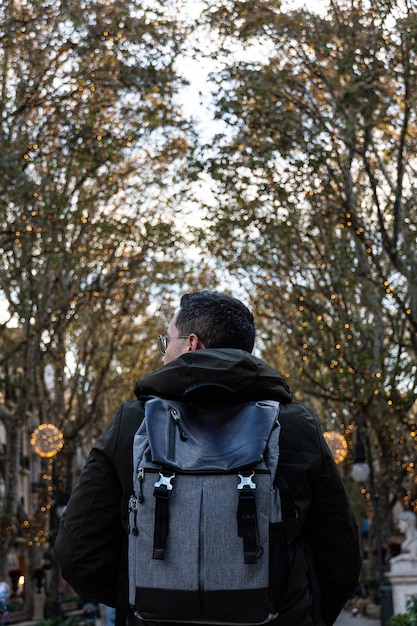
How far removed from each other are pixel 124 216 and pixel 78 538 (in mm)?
24365

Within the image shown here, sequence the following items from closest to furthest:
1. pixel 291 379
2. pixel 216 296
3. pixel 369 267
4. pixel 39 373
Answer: pixel 216 296
pixel 369 267
pixel 39 373
pixel 291 379

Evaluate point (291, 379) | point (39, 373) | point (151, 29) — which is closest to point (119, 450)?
point (151, 29)

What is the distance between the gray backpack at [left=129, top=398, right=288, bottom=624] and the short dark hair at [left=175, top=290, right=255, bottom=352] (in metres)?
0.42

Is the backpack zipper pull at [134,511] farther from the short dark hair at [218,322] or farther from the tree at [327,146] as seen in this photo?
the tree at [327,146]

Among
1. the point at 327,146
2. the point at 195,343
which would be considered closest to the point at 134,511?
the point at 195,343

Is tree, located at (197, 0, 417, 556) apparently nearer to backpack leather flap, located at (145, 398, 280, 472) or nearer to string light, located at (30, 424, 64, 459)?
string light, located at (30, 424, 64, 459)

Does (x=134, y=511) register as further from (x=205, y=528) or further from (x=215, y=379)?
(x=215, y=379)

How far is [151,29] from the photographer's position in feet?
59.5

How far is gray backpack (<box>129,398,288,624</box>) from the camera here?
2957 millimetres

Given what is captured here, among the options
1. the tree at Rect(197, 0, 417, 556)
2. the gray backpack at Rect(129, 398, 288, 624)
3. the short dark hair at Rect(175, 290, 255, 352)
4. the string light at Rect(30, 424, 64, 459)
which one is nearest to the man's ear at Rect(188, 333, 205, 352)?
the short dark hair at Rect(175, 290, 255, 352)

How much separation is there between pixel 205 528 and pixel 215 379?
403mm

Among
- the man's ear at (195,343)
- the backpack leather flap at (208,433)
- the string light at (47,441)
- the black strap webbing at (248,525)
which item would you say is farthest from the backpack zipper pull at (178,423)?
the string light at (47,441)

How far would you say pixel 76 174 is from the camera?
77.3 feet

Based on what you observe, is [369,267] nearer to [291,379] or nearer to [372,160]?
[372,160]
